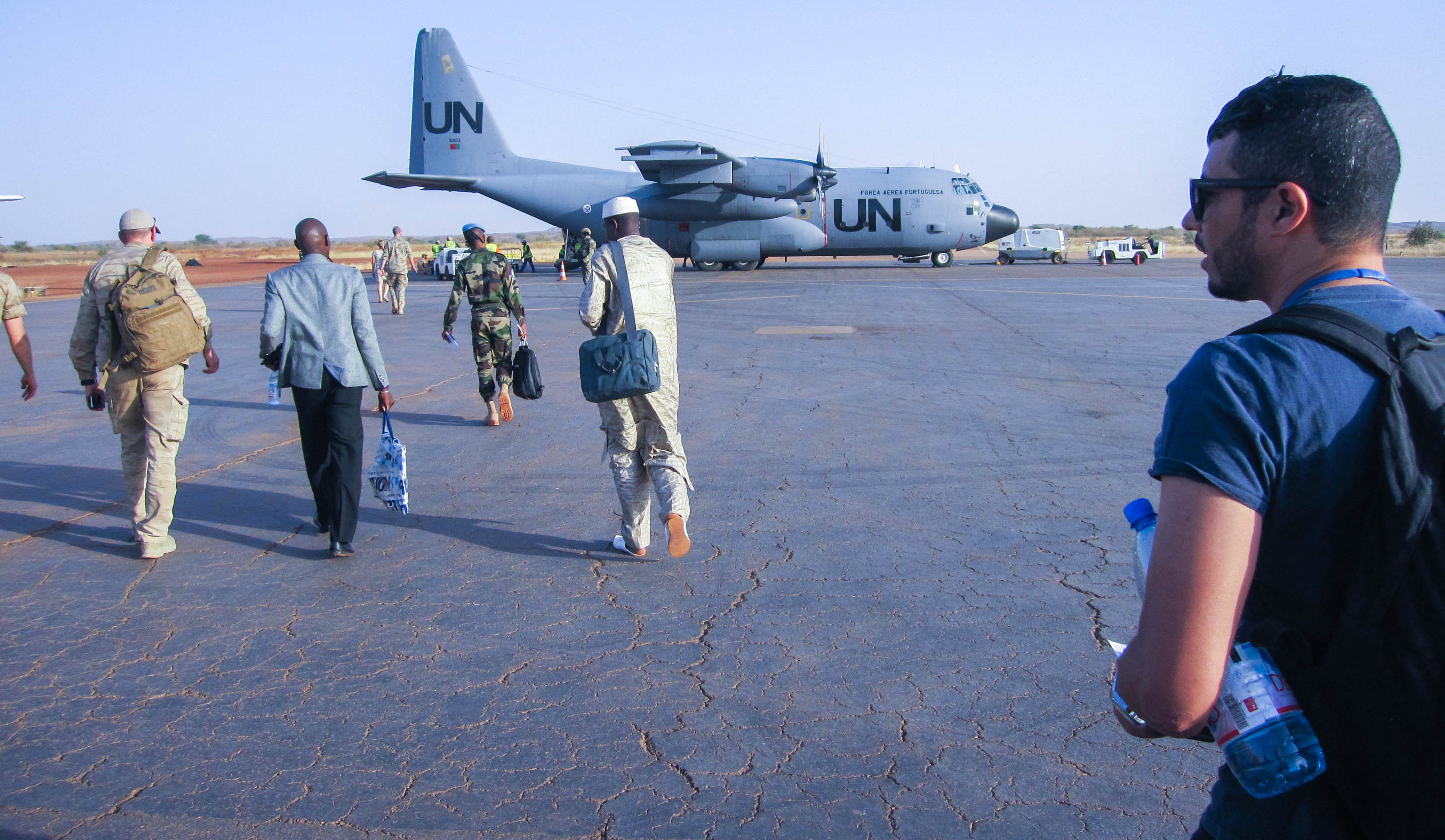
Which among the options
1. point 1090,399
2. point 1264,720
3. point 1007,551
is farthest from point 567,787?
point 1090,399

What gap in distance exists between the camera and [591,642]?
4.30 meters

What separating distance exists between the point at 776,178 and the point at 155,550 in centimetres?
2626

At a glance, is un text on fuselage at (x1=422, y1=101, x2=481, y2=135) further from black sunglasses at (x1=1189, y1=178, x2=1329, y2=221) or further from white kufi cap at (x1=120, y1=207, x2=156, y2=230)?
black sunglasses at (x1=1189, y1=178, x2=1329, y2=221)

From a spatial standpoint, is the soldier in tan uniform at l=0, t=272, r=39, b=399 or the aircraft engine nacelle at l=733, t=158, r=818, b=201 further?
the aircraft engine nacelle at l=733, t=158, r=818, b=201

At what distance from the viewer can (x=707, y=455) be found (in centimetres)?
758

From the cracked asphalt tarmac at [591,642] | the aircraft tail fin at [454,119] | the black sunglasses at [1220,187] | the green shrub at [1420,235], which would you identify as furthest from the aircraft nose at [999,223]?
the green shrub at [1420,235]

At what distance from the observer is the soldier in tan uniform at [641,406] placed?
5.21 metres

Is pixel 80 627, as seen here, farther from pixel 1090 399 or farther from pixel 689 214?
pixel 689 214

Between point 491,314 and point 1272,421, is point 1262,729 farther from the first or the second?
point 491,314

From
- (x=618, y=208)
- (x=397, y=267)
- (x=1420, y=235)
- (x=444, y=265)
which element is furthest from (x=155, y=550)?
(x=1420, y=235)

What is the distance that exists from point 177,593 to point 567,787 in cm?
294

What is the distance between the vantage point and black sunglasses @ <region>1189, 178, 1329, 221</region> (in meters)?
1.44

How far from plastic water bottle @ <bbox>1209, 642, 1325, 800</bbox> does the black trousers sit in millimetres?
4943

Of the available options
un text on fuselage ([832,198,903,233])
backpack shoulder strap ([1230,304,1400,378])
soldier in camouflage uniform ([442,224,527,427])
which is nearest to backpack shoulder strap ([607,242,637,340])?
soldier in camouflage uniform ([442,224,527,427])
